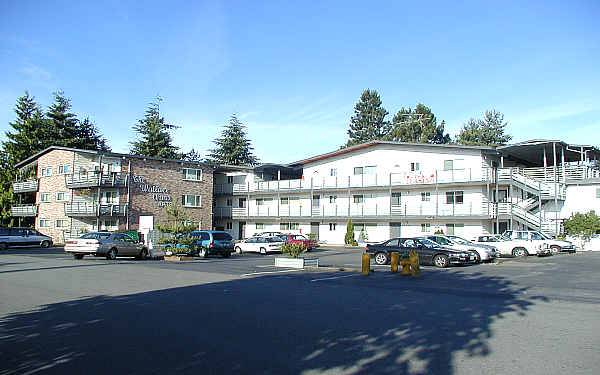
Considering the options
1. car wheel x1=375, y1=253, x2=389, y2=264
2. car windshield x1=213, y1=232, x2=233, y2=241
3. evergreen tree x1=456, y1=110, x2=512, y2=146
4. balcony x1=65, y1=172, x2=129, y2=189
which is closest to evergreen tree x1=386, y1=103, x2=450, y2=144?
evergreen tree x1=456, y1=110, x2=512, y2=146

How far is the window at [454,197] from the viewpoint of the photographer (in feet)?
129

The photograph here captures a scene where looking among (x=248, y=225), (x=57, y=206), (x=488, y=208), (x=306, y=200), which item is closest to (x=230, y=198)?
(x=248, y=225)

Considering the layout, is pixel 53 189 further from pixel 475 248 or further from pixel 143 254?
pixel 475 248

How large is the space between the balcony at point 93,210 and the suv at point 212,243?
16.4m

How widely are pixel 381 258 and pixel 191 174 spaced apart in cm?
3077

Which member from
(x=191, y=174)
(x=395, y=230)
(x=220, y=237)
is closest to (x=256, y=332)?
(x=220, y=237)

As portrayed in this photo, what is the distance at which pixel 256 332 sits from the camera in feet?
26.6

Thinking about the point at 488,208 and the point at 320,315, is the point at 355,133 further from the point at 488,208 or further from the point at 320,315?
the point at 320,315

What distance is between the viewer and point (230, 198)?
179 ft

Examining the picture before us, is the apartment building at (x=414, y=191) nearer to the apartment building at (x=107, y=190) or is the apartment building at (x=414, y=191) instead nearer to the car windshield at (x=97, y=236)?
the apartment building at (x=107, y=190)

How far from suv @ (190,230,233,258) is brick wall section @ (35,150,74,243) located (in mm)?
21526

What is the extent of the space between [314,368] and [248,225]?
47.0 meters

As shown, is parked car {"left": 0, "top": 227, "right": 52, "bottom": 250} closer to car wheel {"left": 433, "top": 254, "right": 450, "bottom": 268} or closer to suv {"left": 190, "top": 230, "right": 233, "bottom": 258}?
suv {"left": 190, "top": 230, "right": 233, "bottom": 258}

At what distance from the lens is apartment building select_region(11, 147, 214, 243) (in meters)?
43.1
